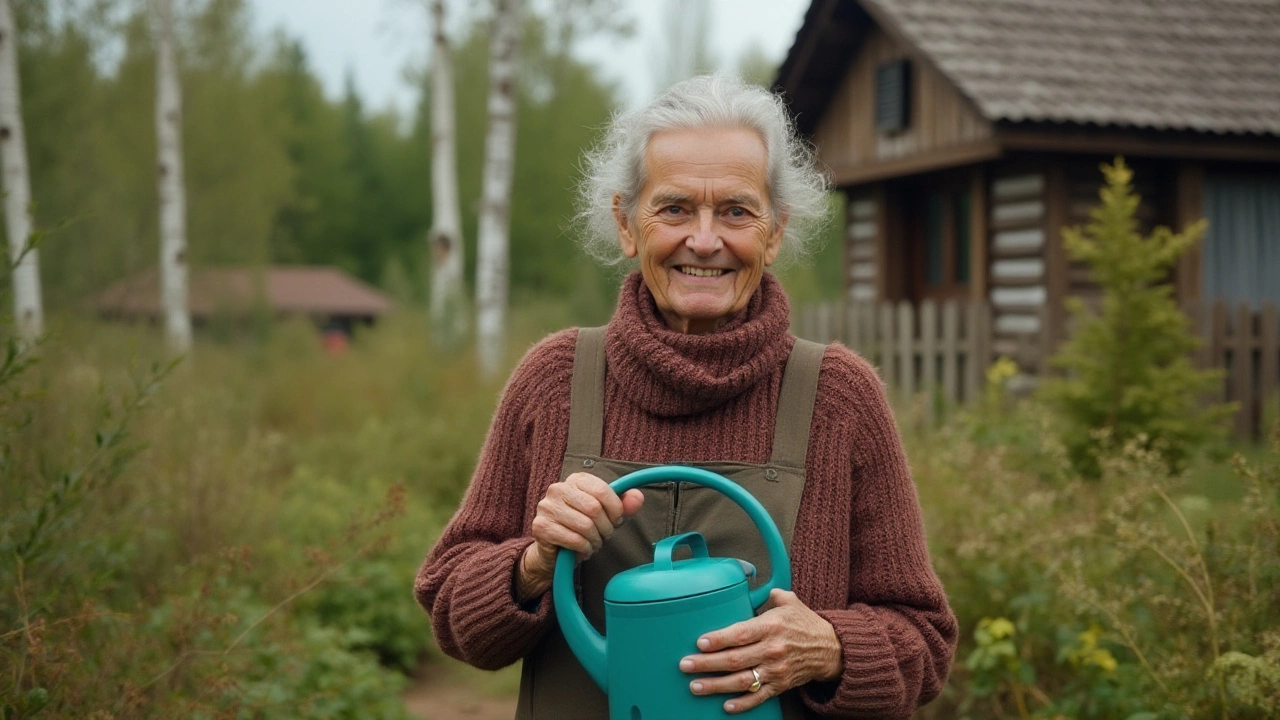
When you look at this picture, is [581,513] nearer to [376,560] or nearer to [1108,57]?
[376,560]

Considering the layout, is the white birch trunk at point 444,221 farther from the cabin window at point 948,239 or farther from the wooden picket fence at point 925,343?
the cabin window at point 948,239

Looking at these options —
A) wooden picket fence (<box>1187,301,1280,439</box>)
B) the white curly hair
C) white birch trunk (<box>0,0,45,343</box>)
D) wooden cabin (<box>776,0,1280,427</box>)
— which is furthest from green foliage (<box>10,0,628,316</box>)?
wooden picket fence (<box>1187,301,1280,439</box>)

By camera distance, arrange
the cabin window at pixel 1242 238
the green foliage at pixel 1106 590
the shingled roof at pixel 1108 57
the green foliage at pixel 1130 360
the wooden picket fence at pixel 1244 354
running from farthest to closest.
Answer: the cabin window at pixel 1242 238 → the shingled roof at pixel 1108 57 → the wooden picket fence at pixel 1244 354 → the green foliage at pixel 1130 360 → the green foliage at pixel 1106 590

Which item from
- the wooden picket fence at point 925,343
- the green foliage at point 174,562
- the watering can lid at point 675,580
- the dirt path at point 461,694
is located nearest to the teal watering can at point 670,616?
the watering can lid at point 675,580

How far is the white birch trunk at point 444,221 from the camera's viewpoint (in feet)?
35.9

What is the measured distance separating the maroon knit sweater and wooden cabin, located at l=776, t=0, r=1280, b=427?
22.3 ft

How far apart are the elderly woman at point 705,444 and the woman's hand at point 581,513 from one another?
0.10 meters

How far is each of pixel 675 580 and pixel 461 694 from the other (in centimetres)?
384

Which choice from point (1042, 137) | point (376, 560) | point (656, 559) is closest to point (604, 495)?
point (656, 559)

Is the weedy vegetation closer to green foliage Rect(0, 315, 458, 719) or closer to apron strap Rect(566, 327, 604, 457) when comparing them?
green foliage Rect(0, 315, 458, 719)

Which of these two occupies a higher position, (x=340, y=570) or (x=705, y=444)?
(x=705, y=444)

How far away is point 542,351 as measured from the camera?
88.0 inches

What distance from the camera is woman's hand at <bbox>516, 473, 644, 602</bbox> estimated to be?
5.84ft

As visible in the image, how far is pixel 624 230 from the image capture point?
7.41 feet
